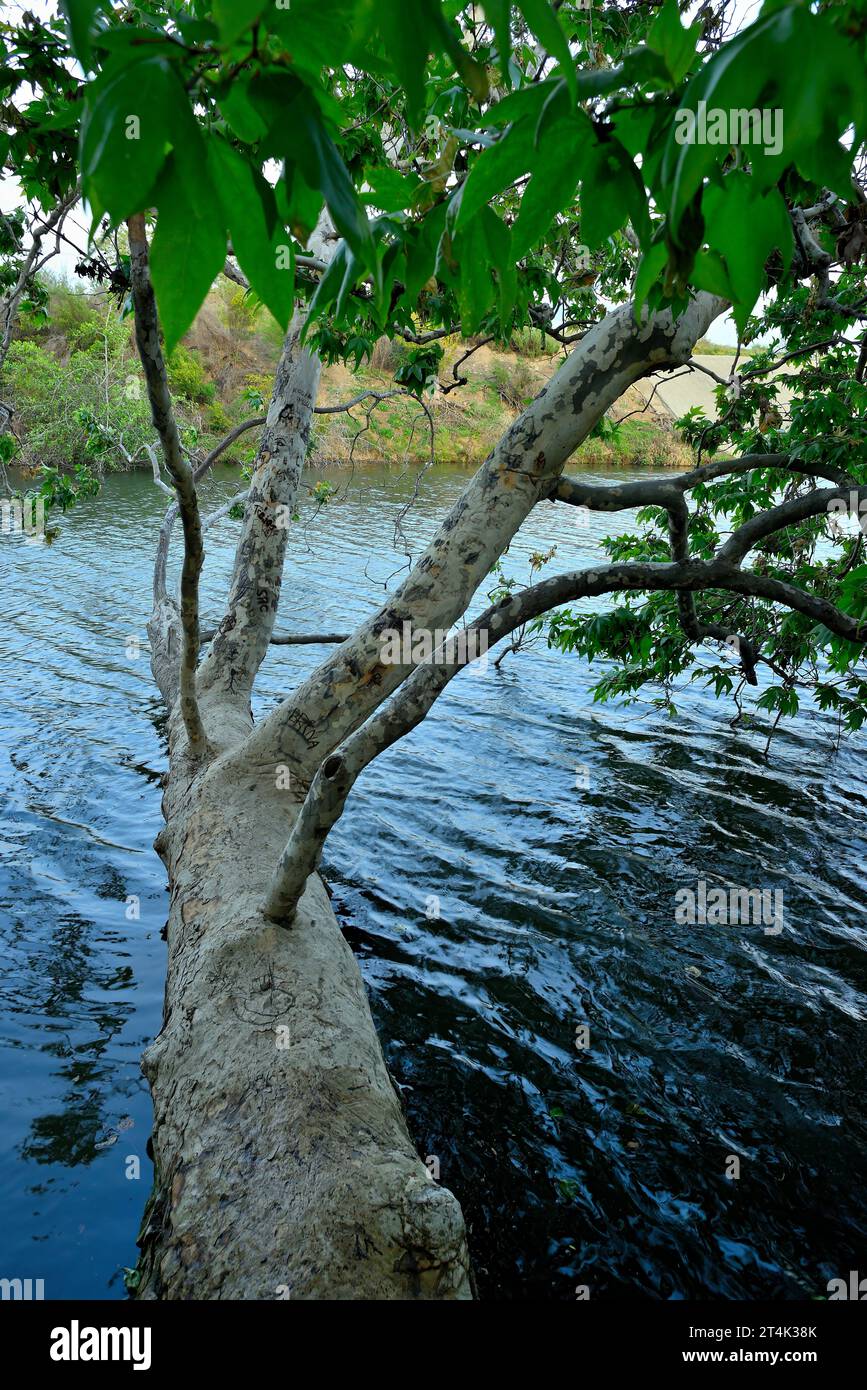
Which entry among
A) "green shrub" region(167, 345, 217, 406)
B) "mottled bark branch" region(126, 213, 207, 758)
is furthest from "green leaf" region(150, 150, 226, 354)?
"green shrub" region(167, 345, 217, 406)

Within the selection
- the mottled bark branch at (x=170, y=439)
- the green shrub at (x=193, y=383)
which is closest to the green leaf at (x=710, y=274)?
the mottled bark branch at (x=170, y=439)

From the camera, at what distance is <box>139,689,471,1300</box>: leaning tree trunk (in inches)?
103

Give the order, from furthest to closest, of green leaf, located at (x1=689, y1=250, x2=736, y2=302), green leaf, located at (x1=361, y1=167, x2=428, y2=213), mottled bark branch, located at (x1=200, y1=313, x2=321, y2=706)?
mottled bark branch, located at (x1=200, y1=313, x2=321, y2=706), green leaf, located at (x1=361, y1=167, x2=428, y2=213), green leaf, located at (x1=689, y1=250, x2=736, y2=302)

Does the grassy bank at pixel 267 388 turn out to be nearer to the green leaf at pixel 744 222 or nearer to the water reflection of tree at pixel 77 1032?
the water reflection of tree at pixel 77 1032

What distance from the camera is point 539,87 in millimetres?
890

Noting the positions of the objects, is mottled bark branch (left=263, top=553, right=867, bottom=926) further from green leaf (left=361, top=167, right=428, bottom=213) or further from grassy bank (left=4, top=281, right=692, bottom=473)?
grassy bank (left=4, top=281, right=692, bottom=473)

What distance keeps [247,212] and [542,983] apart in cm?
591

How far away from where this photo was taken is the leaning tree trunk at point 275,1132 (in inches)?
103
